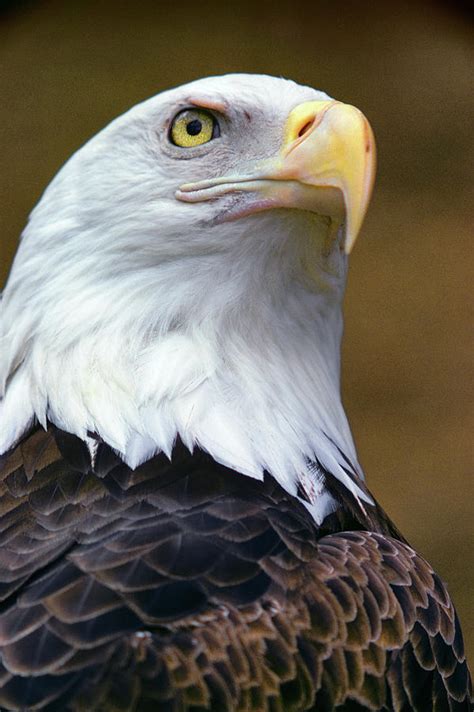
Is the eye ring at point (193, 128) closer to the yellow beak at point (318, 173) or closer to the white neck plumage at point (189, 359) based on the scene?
the yellow beak at point (318, 173)

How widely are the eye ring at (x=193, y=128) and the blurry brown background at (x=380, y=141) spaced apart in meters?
2.54

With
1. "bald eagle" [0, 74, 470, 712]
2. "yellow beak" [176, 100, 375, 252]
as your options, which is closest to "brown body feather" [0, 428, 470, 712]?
"bald eagle" [0, 74, 470, 712]

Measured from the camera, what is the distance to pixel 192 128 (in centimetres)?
→ 249

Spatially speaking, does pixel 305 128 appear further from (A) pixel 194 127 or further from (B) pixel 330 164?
(A) pixel 194 127

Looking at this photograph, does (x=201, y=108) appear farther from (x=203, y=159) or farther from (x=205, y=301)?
(x=205, y=301)

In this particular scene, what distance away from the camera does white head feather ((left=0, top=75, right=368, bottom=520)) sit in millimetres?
2410

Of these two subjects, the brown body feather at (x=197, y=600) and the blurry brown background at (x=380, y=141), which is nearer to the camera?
the brown body feather at (x=197, y=600)

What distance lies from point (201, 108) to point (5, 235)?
2.87 meters

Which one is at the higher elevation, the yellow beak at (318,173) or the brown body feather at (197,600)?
the yellow beak at (318,173)

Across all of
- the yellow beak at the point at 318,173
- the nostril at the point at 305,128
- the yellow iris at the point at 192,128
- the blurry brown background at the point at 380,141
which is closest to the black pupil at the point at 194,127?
the yellow iris at the point at 192,128

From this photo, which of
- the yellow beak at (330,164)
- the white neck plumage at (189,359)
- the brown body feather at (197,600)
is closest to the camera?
the brown body feather at (197,600)

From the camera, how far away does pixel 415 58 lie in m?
5.05

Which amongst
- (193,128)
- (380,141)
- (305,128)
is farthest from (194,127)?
(380,141)

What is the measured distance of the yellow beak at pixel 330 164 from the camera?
7.30 feet
